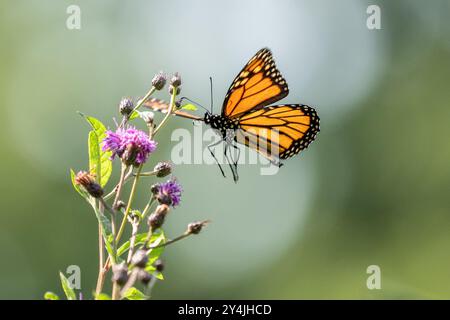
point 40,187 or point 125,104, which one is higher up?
point 125,104

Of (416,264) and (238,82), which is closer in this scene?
(238,82)

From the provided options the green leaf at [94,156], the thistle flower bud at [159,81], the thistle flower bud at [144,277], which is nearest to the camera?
the thistle flower bud at [144,277]

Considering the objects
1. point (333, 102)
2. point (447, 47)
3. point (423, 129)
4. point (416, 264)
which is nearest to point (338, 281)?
point (416, 264)

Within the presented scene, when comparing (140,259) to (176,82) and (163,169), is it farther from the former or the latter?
(176,82)

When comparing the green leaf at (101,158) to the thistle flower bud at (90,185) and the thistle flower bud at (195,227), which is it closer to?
the thistle flower bud at (90,185)

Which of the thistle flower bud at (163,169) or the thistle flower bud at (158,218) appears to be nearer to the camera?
the thistle flower bud at (158,218)

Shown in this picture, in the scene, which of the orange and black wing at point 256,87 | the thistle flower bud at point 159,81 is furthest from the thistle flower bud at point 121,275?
the orange and black wing at point 256,87

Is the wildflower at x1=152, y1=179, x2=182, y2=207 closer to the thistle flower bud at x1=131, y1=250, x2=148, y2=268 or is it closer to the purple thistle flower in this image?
the purple thistle flower

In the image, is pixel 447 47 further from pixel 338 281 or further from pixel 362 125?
pixel 338 281
